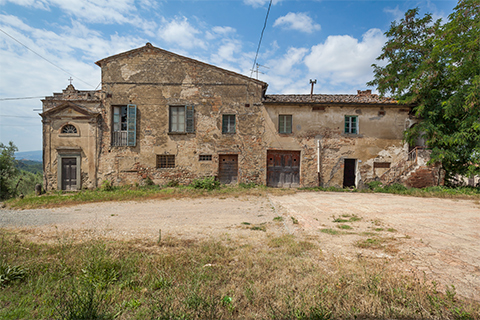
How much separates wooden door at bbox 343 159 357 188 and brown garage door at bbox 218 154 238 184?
288 inches

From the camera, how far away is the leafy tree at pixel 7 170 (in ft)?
49.9

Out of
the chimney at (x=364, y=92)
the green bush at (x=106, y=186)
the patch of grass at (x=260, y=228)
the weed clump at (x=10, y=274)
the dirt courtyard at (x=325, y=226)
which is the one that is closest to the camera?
the weed clump at (x=10, y=274)

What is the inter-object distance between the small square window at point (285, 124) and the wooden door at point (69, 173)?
42.2 feet

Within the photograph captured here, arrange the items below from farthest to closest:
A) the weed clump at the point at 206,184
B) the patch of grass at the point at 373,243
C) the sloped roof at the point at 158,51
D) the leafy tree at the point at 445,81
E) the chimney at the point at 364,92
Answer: the chimney at the point at 364,92 → the sloped roof at the point at 158,51 → the weed clump at the point at 206,184 → the leafy tree at the point at 445,81 → the patch of grass at the point at 373,243

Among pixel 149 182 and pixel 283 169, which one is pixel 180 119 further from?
pixel 283 169

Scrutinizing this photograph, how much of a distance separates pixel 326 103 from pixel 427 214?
824 centimetres

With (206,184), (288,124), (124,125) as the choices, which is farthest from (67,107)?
(288,124)

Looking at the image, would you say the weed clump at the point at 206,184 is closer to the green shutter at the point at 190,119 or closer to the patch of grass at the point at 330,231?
the green shutter at the point at 190,119

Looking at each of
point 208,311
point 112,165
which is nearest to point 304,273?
point 208,311

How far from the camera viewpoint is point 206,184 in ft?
39.1

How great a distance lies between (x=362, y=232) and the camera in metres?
4.84

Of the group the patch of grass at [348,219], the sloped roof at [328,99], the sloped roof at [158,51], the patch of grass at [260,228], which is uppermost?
the sloped roof at [158,51]

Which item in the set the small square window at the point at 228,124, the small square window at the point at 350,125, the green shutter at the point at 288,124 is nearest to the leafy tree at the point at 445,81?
the small square window at the point at 350,125

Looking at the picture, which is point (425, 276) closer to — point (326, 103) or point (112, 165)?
→ point (326, 103)
